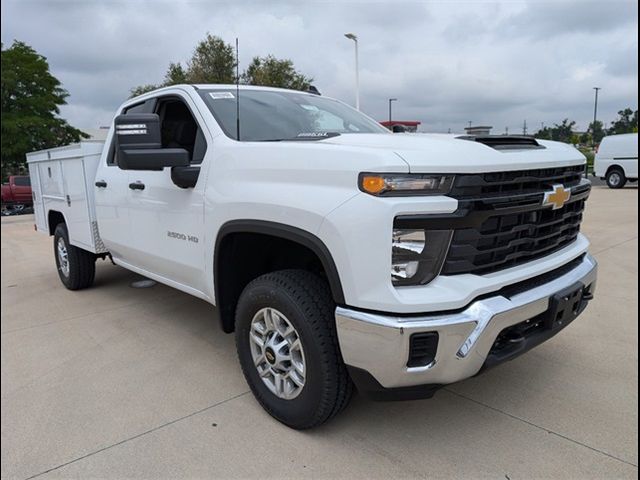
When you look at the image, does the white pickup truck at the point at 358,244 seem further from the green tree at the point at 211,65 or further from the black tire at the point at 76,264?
the green tree at the point at 211,65

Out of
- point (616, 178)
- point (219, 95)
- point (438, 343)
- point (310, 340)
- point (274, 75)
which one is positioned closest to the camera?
point (438, 343)

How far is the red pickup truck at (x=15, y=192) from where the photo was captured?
1964 centimetres

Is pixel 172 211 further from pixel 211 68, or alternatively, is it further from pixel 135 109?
pixel 211 68

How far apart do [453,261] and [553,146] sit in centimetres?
120

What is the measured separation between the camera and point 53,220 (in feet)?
19.7

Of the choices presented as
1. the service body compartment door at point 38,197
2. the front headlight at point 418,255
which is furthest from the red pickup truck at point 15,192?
the front headlight at point 418,255

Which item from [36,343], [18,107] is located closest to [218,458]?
[36,343]

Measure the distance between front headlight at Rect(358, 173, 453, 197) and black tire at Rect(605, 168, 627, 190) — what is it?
19.9 metres

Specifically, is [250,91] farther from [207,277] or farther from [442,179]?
[442,179]

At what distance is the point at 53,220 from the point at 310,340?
15.8 feet

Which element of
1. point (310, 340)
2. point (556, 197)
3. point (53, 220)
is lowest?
point (310, 340)

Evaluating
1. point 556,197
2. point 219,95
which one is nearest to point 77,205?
point 219,95

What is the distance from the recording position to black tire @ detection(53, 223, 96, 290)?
5.48 metres

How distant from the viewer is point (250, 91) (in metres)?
3.74
